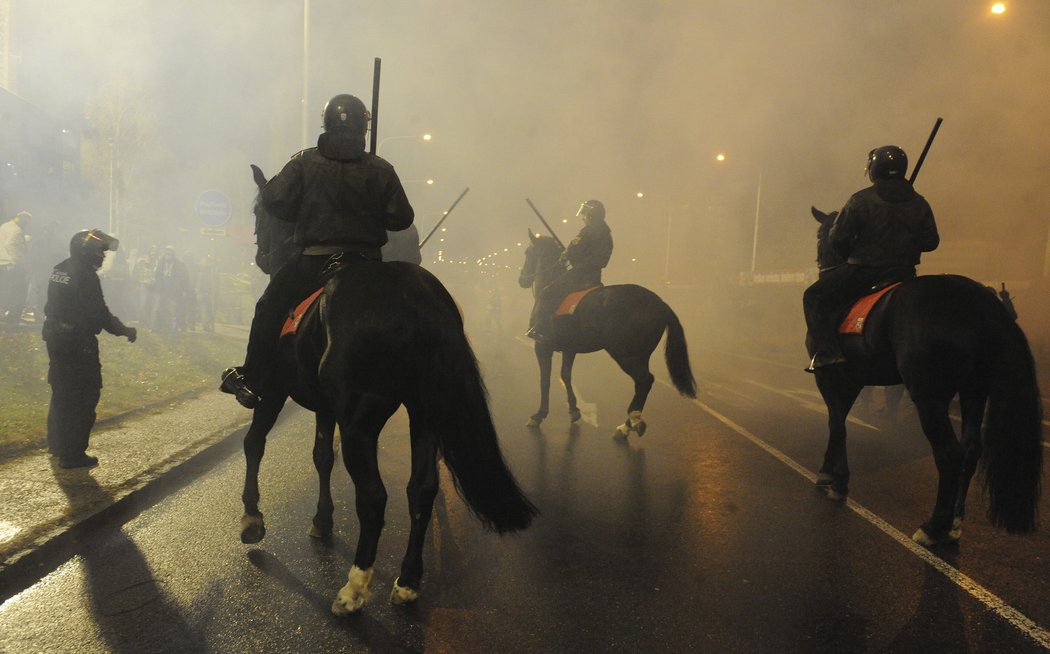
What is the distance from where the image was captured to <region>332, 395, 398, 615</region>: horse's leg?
12.3 feet

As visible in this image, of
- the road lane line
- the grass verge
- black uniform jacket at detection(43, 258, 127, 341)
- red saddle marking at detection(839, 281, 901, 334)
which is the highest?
red saddle marking at detection(839, 281, 901, 334)

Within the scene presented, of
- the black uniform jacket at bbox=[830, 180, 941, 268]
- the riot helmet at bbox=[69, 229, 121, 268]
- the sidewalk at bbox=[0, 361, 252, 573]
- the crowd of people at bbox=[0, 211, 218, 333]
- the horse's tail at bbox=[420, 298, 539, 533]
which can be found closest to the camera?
the horse's tail at bbox=[420, 298, 539, 533]

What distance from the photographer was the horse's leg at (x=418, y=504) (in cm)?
396

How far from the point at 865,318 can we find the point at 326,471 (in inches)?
145

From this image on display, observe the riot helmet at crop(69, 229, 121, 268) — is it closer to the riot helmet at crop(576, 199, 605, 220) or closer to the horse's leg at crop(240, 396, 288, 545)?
the horse's leg at crop(240, 396, 288, 545)

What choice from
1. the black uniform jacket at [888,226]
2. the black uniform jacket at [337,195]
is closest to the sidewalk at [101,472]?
the black uniform jacket at [337,195]

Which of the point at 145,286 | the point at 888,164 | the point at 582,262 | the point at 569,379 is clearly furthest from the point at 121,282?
the point at 888,164

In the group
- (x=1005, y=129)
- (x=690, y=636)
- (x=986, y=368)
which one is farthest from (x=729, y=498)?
(x=1005, y=129)

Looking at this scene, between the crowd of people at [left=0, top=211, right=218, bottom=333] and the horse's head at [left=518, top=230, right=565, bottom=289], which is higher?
the horse's head at [left=518, top=230, right=565, bottom=289]

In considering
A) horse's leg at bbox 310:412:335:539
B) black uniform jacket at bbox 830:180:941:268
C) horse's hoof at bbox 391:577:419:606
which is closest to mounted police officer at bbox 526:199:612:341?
black uniform jacket at bbox 830:180:941:268

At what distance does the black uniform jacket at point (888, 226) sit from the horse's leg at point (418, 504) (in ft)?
11.2

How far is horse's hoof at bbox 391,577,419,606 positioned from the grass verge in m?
4.49

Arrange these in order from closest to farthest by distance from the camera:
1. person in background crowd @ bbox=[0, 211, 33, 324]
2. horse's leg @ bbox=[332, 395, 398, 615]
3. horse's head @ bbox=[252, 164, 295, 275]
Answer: horse's leg @ bbox=[332, 395, 398, 615]
horse's head @ bbox=[252, 164, 295, 275]
person in background crowd @ bbox=[0, 211, 33, 324]

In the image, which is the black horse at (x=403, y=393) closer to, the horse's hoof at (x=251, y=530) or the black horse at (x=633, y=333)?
the horse's hoof at (x=251, y=530)
